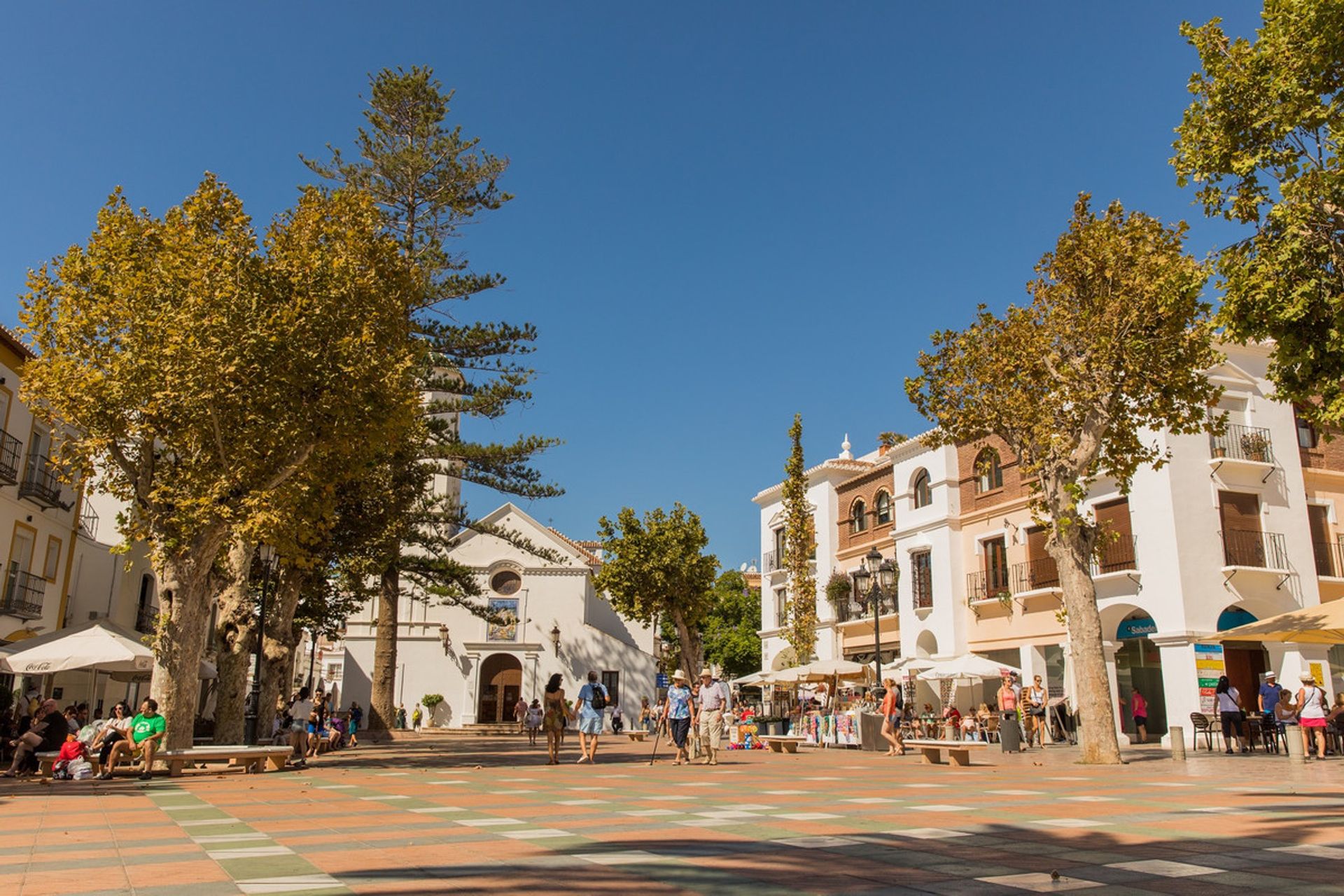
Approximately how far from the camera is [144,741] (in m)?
14.9

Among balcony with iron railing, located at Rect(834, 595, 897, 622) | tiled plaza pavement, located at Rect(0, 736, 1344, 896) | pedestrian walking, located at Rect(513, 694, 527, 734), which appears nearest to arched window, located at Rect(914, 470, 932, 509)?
balcony with iron railing, located at Rect(834, 595, 897, 622)

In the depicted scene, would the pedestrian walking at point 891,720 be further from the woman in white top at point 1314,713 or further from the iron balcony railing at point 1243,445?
the iron balcony railing at point 1243,445

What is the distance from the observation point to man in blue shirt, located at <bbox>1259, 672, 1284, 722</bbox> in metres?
19.7

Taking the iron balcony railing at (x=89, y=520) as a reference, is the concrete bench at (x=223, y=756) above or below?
below

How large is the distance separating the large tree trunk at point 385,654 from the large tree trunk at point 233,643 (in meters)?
7.40

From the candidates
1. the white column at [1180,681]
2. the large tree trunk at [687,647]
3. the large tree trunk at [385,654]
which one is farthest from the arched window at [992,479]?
the large tree trunk at [385,654]

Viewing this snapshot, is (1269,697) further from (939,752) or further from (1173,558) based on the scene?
(939,752)

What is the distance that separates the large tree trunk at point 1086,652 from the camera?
651 inches

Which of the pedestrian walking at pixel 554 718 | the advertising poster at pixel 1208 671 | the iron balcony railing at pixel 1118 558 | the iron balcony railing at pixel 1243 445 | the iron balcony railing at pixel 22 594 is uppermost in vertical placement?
the iron balcony railing at pixel 1243 445

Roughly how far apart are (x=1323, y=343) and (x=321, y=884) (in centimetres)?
1405

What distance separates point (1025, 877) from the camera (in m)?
5.27

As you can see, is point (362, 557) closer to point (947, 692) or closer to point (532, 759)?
point (532, 759)

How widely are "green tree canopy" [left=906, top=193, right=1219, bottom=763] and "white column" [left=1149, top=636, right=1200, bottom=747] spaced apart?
7272 mm

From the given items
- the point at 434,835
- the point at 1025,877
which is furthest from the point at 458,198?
the point at 1025,877
